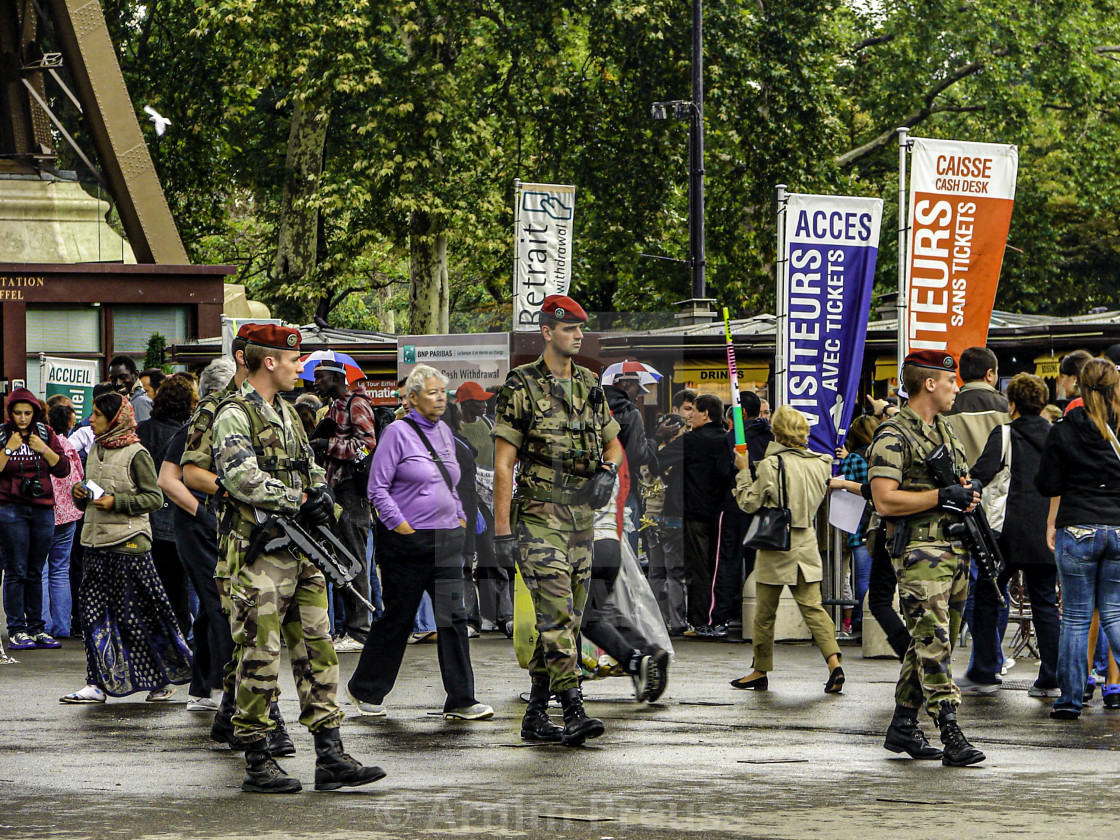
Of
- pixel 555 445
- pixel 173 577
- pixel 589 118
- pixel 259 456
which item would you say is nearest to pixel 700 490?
pixel 173 577

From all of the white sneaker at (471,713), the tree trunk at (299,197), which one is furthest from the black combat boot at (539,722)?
the tree trunk at (299,197)

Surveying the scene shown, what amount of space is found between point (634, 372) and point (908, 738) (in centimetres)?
550

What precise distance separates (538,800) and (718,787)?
786 mm

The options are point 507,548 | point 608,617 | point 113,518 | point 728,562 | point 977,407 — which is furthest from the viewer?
point 728,562

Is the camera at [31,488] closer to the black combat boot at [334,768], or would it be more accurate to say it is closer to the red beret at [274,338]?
the red beret at [274,338]

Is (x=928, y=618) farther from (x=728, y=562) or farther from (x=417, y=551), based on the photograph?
(x=728, y=562)

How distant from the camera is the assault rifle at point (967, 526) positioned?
24.7 feet

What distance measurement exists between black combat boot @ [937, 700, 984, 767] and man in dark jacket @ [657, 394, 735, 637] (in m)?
6.79

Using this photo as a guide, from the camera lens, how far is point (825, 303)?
13695mm

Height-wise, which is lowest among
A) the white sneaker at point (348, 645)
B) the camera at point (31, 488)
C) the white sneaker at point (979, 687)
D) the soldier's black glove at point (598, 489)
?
the white sneaker at point (348, 645)

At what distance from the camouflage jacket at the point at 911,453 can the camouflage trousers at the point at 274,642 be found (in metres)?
2.53

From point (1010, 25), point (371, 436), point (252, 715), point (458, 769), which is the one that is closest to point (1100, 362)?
point (458, 769)

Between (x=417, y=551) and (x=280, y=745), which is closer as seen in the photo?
(x=280, y=745)

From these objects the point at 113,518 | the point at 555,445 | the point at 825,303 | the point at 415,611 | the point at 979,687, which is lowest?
the point at 979,687
